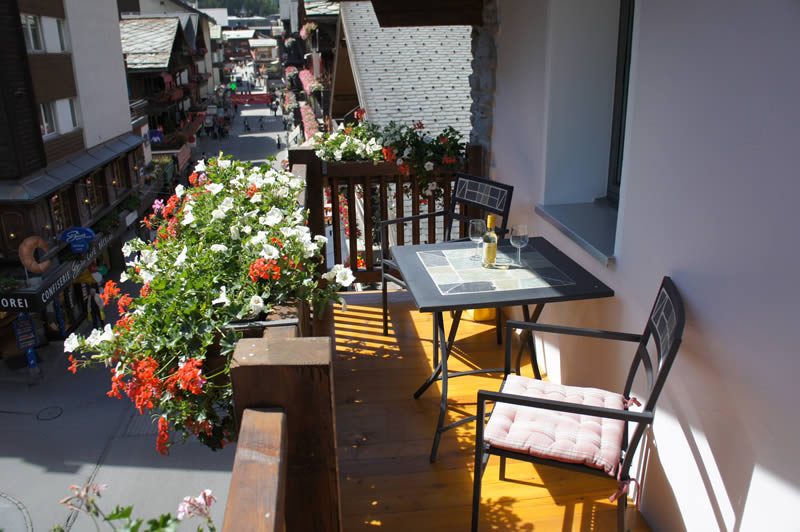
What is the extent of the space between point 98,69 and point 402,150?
14760 mm

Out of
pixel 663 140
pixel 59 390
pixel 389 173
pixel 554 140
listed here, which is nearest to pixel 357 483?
pixel 663 140

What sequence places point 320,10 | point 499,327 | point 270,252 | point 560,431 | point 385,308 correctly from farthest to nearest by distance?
point 320,10, point 385,308, point 499,327, point 560,431, point 270,252

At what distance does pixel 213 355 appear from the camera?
5.63ft

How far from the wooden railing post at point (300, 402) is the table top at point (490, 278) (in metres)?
1.04

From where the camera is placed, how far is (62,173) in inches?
531

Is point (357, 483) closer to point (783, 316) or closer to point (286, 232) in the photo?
point (286, 232)

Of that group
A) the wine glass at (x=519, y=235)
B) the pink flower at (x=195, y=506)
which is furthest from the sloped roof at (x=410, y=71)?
the pink flower at (x=195, y=506)

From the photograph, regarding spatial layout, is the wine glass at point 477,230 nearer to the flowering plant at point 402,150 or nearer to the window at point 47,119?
the flowering plant at point 402,150

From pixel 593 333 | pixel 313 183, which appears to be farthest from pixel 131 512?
pixel 313 183

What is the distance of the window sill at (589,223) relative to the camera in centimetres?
268

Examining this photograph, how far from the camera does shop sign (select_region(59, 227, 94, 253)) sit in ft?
43.6

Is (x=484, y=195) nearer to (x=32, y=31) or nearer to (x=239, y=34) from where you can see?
(x=32, y=31)

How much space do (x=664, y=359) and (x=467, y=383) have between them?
5.18 feet

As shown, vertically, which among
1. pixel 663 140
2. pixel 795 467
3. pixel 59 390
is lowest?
pixel 59 390
